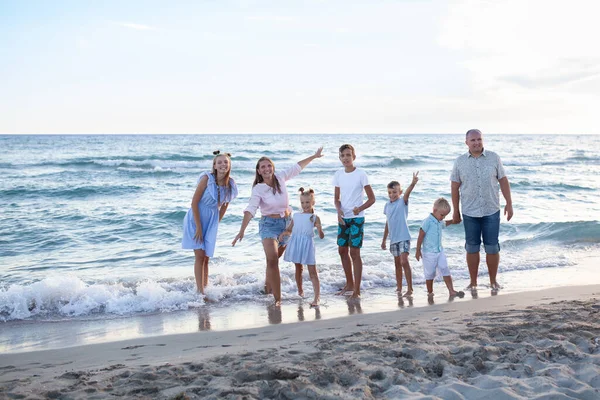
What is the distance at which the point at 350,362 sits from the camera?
365cm

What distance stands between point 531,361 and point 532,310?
1.63 m

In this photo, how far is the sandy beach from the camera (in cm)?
325

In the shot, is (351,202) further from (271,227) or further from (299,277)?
(299,277)

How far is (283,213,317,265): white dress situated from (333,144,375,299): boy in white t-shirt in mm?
419

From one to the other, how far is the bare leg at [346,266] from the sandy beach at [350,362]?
1518 millimetres

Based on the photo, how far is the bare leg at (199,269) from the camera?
6.66 meters

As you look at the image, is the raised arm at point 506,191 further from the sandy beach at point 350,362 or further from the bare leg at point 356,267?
the bare leg at point 356,267

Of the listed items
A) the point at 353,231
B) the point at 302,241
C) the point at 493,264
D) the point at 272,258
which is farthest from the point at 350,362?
the point at 493,264

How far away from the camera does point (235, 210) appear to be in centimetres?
1405

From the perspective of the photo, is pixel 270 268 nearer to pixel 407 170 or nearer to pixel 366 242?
pixel 366 242

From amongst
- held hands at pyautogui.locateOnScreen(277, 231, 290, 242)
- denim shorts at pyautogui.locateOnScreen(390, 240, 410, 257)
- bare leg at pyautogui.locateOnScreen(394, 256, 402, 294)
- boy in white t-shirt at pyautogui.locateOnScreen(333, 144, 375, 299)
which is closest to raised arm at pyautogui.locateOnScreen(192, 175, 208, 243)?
held hands at pyautogui.locateOnScreen(277, 231, 290, 242)

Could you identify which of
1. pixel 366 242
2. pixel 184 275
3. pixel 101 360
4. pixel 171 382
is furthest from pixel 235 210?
pixel 171 382

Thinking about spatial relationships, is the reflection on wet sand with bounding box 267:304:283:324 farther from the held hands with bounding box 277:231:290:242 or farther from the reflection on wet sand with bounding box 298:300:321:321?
the held hands with bounding box 277:231:290:242

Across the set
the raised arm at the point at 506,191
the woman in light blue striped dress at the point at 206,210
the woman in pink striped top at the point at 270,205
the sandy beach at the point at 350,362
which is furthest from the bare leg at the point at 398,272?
the woman in light blue striped dress at the point at 206,210
